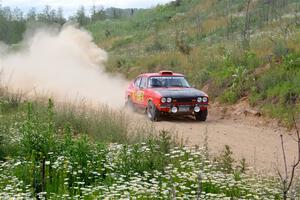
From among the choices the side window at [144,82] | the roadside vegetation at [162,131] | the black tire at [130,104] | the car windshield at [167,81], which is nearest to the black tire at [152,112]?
the car windshield at [167,81]

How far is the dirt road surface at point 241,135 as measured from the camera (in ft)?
40.8

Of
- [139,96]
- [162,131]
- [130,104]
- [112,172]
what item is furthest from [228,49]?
[112,172]

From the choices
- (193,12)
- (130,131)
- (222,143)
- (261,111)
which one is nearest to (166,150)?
(130,131)

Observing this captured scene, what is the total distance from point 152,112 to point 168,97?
915 millimetres

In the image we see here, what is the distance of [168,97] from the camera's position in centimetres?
1772

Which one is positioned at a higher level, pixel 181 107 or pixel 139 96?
pixel 139 96

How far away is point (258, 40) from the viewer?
1048 inches

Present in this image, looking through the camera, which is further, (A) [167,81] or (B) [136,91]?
(B) [136,91]

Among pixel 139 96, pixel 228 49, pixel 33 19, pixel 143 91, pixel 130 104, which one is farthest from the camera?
pixel 33 19

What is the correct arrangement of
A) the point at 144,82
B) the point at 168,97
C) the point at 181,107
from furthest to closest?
the point at 144,82 → the point at 181,107 → the point at 168,97

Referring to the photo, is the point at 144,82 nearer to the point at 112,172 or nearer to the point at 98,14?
the point at 112,172

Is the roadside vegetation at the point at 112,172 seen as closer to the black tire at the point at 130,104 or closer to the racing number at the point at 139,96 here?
the racing number at the point at 139,96

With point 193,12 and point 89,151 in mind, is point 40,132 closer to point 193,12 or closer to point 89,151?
point 89,151

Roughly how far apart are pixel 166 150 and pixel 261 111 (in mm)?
9300
